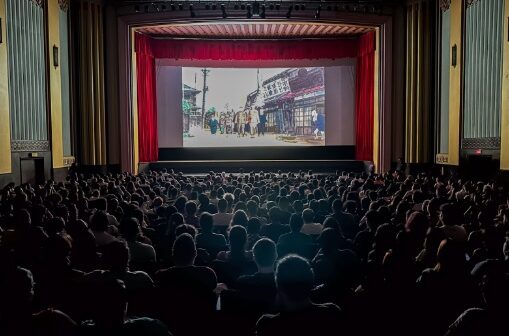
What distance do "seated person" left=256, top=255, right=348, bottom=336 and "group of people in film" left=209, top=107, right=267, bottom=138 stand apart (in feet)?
72.7

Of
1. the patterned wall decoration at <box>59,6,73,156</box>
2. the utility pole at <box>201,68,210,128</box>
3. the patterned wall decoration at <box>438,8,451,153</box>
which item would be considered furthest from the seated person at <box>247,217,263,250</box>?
the utility pole at <box>201,68,210,128</box>

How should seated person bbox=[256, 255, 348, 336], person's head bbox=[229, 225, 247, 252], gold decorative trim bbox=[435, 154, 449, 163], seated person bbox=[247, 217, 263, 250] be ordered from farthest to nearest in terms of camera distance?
gold decorative trim bbox=[435, 154, 449, 163] < seated person bbox=[247, 217, 263, 250] < person's head bbox=[229, 225, 247, 252] < seated person bbox=[256, 255, 348, 336]

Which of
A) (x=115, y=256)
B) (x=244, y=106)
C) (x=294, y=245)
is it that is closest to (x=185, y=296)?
(x=115, y=256)

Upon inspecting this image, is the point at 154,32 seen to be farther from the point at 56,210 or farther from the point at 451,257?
the point at 451,257

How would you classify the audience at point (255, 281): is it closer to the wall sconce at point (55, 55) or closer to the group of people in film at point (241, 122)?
the wall sconce at point (55, 55)

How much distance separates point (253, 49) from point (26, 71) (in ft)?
36.0

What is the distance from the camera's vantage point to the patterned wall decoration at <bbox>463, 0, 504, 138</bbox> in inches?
567

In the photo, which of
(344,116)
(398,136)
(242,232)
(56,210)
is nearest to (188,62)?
(344,116)

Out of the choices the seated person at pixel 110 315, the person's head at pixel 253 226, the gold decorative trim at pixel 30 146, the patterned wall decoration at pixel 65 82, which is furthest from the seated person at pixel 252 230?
the patterned wall decoration at pixel 65 82

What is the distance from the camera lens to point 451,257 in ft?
13.4

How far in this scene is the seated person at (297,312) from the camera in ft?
9.81

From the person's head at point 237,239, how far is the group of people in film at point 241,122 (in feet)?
65.2

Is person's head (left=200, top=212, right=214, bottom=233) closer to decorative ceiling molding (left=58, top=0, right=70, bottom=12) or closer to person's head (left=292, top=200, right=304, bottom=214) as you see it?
person's head (left=292, top=200, right=304, bottom=214)

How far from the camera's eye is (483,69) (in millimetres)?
15336
